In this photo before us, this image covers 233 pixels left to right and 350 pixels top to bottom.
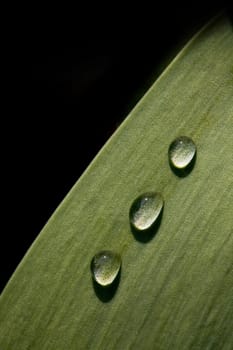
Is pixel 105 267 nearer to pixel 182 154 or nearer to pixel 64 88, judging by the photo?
pixel 182 154

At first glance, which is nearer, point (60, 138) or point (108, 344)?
point (108, 344)

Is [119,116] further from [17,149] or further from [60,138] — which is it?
[17,149]

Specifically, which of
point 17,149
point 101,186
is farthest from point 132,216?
point 17,149

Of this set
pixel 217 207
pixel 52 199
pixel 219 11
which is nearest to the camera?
pixel 217 207

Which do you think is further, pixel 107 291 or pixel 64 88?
pixel 64 88

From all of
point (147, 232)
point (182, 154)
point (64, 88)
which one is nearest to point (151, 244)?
point (147, 232)

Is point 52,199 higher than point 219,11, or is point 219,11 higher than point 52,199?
point 219,11
